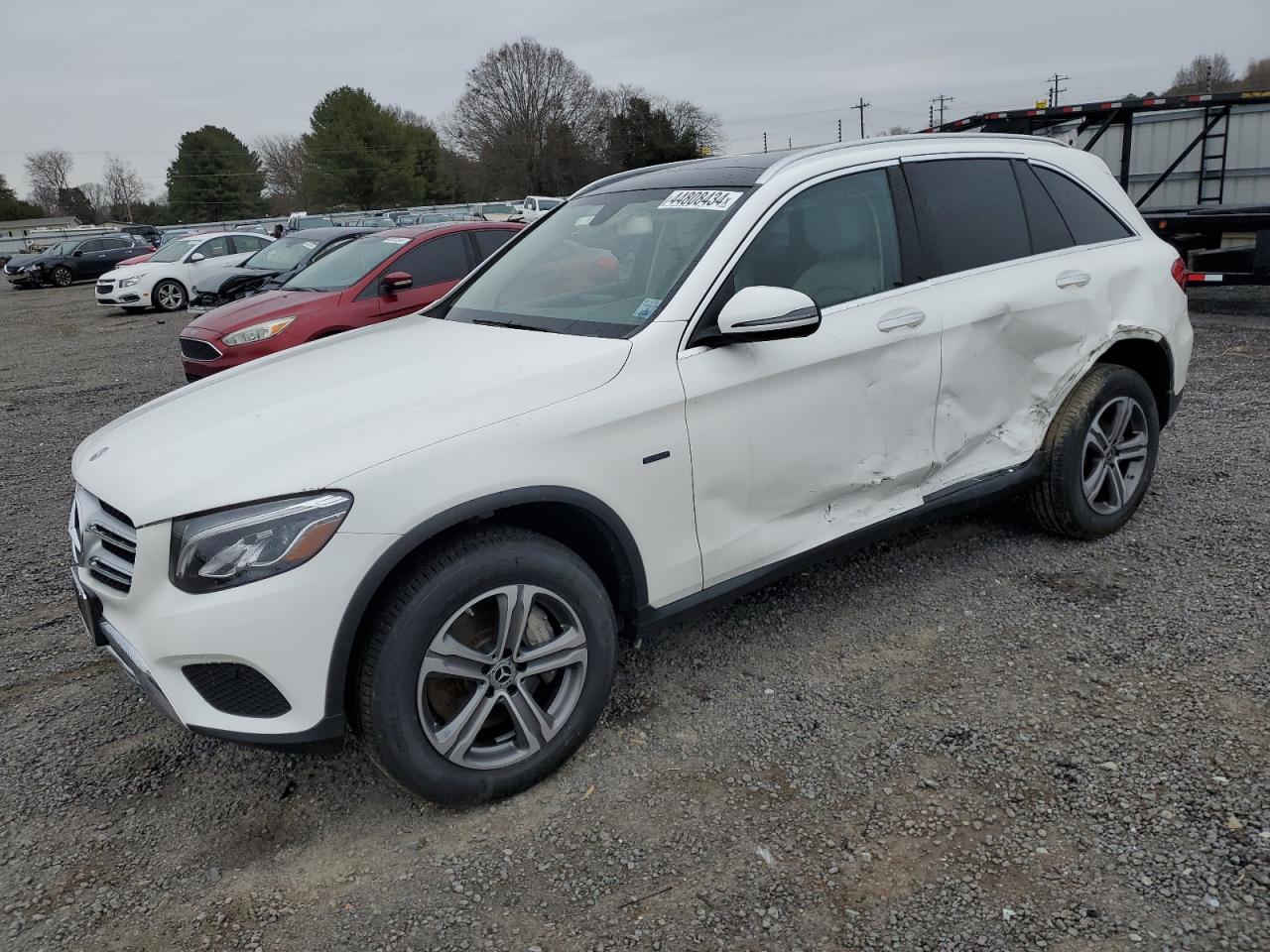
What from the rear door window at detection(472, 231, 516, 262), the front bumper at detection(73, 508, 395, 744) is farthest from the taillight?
the rear door window at detection(472, 231, 516, 262)

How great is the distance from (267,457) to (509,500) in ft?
2.08

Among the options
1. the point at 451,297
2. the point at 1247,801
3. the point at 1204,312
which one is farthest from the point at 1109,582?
the point at 1204,312

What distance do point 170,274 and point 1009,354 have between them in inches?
740

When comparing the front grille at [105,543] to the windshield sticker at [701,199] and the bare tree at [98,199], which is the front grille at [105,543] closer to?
the windshield sticker at [701,199]

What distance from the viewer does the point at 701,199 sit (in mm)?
3367

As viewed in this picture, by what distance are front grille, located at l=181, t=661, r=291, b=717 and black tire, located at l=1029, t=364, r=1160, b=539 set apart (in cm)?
320

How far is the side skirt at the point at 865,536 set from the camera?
303 cm

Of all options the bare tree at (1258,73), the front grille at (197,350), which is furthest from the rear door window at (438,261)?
the bare tree at (1258,73)

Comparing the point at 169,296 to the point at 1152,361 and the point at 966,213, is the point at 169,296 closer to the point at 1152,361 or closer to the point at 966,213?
the point at 966,213

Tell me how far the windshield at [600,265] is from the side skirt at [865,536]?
35.1 inches

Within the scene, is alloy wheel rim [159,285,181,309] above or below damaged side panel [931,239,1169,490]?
below

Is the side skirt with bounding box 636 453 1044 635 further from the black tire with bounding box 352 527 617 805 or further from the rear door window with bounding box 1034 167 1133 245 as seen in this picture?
the rear door window with bounding box 1034 167 1133 245

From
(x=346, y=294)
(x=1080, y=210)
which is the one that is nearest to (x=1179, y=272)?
(x=1080, y=210)

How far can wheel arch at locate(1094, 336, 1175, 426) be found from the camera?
425 centimetres
